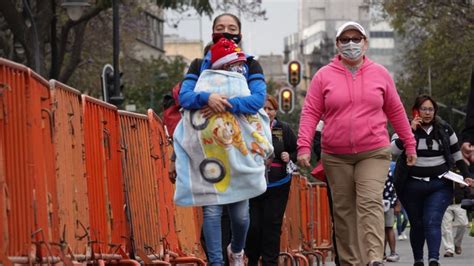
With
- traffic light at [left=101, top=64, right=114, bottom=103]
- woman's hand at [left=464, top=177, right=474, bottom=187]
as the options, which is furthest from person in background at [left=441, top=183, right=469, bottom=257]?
traffic light at [left=101, top=64, right=114, bottom=103]

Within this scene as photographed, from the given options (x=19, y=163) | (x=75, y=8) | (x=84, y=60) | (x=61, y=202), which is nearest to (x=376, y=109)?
(x=61, y=202)

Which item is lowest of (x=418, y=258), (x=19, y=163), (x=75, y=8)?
(x=418, y=258)

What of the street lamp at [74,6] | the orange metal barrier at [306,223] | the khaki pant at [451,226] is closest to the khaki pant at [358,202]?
the orange metal barrier at [306,223]

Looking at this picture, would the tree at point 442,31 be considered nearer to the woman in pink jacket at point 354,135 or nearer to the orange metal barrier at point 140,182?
the orange metal barrier at point 140,182

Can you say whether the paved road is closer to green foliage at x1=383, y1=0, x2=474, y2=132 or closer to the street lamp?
the street lamp

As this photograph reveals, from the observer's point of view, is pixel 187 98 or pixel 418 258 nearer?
pixel 187 98

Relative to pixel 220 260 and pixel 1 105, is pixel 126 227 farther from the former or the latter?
pixel 1 105

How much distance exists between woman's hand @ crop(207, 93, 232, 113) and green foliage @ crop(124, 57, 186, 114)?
191ft

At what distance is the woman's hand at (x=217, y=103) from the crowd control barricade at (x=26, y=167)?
138 cm

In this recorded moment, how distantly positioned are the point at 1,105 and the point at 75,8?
21.4m

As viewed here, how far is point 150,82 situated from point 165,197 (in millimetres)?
67023

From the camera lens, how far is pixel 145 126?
12.7 metres

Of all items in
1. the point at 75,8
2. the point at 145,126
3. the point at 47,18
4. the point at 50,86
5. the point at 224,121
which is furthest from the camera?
the point at 47,18

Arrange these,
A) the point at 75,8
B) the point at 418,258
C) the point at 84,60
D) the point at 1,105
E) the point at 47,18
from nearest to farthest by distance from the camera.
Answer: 1. the point at 1,105
2. the point at 418,258
3. the point at 75,8
4. the point at 47,18
5. the point at 84,60
